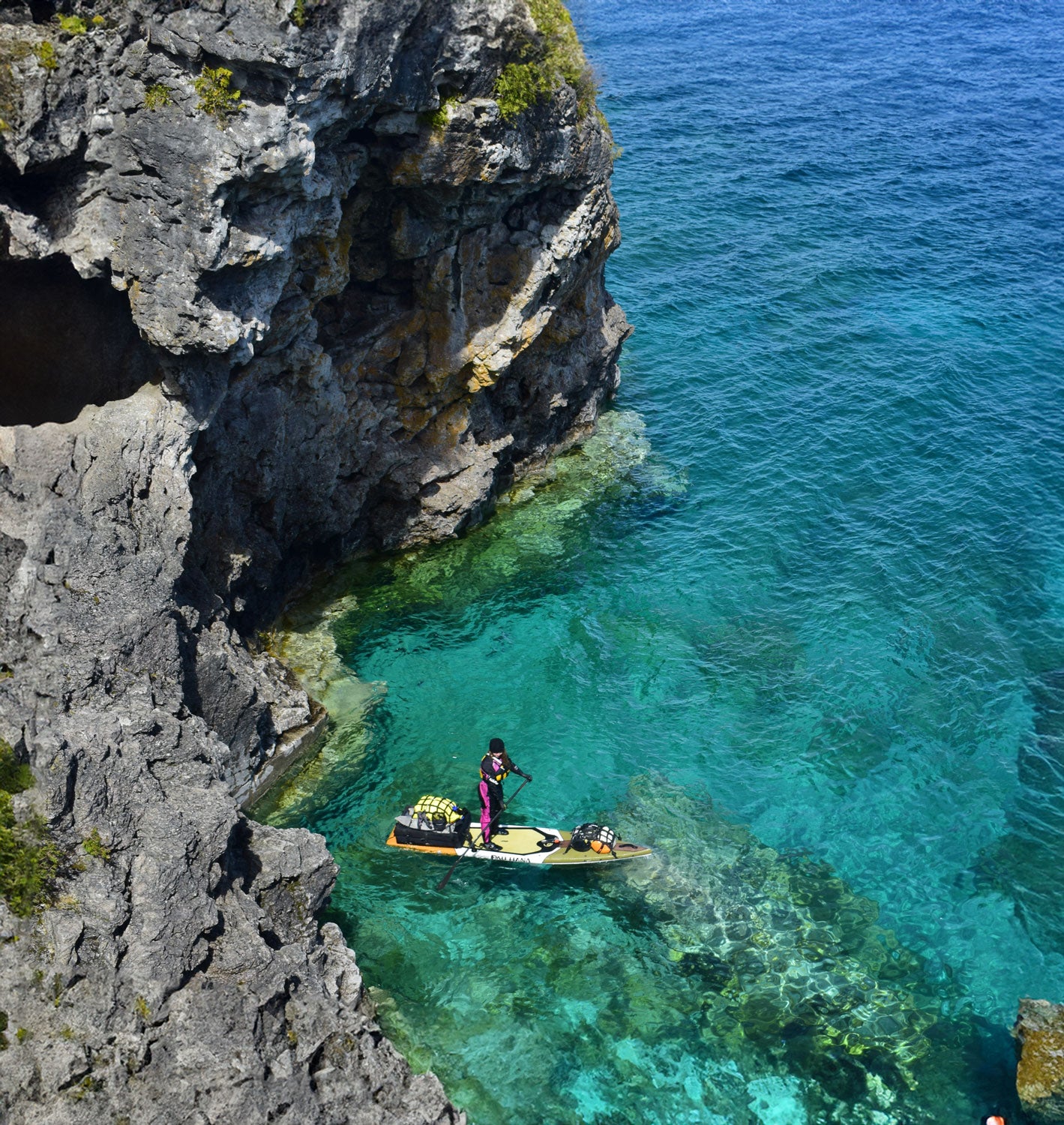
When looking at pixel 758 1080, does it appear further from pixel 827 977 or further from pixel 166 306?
pixel 166 306

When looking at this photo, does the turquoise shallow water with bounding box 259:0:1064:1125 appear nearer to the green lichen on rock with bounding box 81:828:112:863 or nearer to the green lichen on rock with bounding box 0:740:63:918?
the green lichen on rock with bounding box 81:828:112:863

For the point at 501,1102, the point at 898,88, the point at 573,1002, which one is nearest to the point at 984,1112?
the point at 573,1002

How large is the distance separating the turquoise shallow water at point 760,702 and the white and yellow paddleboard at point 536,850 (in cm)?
46

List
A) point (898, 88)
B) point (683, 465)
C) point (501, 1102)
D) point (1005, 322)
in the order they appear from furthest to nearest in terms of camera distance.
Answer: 1. point (898, 88)
2. point (1005, 322)
3. point (683, 465)
4. point (501, 1102)

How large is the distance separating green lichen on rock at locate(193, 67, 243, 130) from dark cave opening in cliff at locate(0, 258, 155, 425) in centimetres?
447

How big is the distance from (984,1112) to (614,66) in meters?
63.5

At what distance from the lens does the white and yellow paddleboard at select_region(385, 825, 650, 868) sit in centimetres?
2062

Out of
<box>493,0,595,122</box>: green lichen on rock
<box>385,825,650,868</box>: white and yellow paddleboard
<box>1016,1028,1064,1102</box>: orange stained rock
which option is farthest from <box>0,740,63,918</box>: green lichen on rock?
<box>493,0,595,122</box>: green lichen on rock

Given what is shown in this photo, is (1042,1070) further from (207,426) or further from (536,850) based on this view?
(207,426)

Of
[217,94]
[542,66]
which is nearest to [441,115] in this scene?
Answer: [542,66]

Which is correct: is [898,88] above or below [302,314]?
above

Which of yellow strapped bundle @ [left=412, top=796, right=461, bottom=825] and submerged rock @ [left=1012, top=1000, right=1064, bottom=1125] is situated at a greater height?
yellow strapped bundle @ [left=412, top=796, right=461, bottom=825]

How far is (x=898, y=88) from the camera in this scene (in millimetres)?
60125

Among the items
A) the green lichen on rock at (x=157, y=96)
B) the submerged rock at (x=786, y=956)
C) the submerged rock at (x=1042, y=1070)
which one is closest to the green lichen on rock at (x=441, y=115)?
the green lichen on rock at (x=157, y=96)
